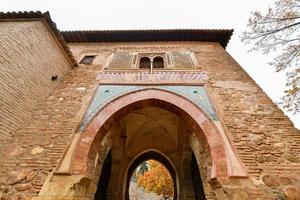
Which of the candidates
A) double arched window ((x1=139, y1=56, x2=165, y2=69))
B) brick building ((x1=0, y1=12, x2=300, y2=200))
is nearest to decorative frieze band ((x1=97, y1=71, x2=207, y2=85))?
brick building ((x1=0, y1=12, x2=300, y2=200))

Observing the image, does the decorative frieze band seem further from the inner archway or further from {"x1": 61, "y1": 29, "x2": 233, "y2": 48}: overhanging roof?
{"x1": 61, "y1": 29, "x2": 233, "y2": 48}: overhanging roof

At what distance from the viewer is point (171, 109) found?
5.18 m

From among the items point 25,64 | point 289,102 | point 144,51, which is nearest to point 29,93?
point 25,64

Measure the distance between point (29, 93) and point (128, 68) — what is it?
298 centimetres

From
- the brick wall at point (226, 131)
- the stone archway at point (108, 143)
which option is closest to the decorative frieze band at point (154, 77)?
the brick wall at point (226, 131)

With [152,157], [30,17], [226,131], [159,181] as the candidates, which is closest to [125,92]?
[226,131]

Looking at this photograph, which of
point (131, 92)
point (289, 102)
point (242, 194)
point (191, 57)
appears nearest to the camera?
point (242, 194)

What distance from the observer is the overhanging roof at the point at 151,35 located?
7.87 metres

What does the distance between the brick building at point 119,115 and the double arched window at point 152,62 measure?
4cm

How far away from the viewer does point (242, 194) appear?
11.1ft

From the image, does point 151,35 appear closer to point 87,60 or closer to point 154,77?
point 87,60

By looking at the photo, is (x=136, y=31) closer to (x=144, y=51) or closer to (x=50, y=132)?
(x=144, y=51)

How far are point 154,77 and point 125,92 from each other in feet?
3.65

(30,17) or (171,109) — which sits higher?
(30,17)
